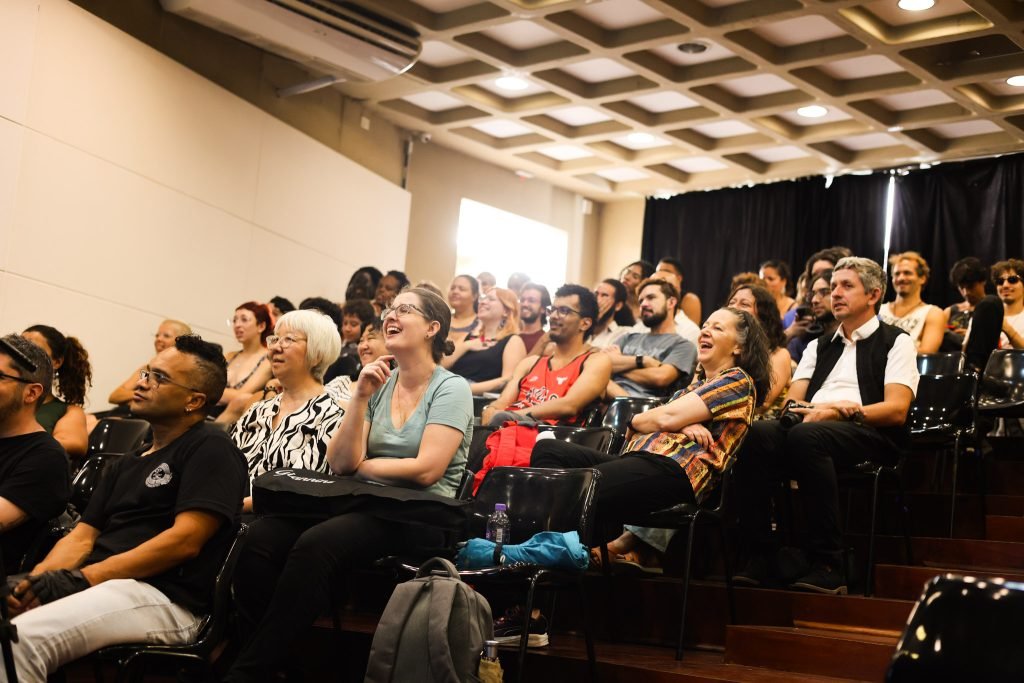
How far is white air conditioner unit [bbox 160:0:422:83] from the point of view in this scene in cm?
636

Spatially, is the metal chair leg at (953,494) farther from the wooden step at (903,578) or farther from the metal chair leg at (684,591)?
the metal chair leg at (684,591)

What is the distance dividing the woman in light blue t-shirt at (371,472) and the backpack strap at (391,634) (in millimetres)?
265

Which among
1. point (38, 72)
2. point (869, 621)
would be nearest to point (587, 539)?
point (869, 621)

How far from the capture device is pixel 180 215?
6.73 m

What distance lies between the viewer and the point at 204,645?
8.48ft

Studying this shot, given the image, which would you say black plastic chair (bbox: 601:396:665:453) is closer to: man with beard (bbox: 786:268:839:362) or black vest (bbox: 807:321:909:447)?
black vest (bbox: 807:321:909:447)

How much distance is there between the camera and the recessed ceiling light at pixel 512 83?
25.7ft

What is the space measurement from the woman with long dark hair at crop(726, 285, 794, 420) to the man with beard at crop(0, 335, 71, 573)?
282cm

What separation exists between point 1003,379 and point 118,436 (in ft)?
13.2

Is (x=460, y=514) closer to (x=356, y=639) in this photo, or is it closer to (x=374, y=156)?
(x=356, y=639)

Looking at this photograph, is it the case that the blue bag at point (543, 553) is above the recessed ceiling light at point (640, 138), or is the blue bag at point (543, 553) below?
below

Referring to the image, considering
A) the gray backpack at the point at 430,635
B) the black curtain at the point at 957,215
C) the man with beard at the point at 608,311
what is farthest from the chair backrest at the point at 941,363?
the black curtain at the point at 957,215

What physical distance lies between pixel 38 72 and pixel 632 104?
14.5 ft

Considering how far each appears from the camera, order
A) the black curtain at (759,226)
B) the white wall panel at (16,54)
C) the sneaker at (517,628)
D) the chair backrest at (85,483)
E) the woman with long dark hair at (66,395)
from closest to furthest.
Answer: the sneaker at (517,628) < the chair backrest at (85,483) < the woman with long dark hair at (66,395) < the white wall panel at (16,54) < the black curtain at (759,226)
